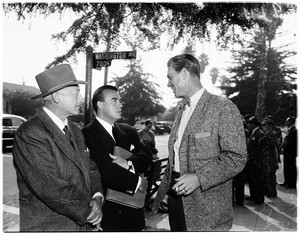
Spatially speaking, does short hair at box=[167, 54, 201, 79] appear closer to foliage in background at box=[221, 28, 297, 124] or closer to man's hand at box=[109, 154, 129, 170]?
man's hand at box=[109, 154, 129, 170]

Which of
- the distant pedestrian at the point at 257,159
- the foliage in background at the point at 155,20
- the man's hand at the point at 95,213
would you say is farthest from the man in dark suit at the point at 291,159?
the man's hand at the point at 95,213

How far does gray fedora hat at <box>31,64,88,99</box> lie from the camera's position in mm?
2160

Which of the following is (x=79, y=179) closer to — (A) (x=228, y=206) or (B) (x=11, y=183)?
(A) (x=228, y=206)

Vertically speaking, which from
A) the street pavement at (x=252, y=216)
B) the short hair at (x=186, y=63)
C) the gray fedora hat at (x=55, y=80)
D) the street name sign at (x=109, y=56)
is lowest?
the street pavement at (x=252, y=216)

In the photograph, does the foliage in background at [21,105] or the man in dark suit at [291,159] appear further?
the foliage in background at [21,105]

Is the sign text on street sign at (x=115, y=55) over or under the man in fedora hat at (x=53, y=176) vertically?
over

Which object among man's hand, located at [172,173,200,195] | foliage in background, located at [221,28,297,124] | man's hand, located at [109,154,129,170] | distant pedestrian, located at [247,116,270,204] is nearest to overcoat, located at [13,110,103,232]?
man's hand, located at [109,154,129,170]

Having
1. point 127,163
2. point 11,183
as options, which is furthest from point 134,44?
point 11,183

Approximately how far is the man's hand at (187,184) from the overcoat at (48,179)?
678mm

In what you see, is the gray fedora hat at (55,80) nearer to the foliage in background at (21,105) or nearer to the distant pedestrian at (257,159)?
the distant pedestrian at (257,159)

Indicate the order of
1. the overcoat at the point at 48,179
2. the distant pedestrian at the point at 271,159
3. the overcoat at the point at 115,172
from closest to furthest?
the overcoat at the point at 48,179 → the overcoat at the point at 115,172 → the distant pedestrian at the point at 271,159

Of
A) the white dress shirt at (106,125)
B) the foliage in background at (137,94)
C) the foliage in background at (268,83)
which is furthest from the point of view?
the foliage in background at (137,94)

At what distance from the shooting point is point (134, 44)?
12.7 ft

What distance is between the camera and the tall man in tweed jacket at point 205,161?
185 cm
